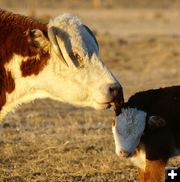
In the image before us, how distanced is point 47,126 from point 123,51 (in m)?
11.0

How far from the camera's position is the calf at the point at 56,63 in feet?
19.4

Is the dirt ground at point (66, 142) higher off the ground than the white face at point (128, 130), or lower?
lower

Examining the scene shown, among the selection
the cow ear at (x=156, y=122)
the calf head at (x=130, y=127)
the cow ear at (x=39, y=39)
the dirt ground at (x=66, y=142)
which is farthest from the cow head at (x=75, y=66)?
the dirt ground at (x=66, y=142)

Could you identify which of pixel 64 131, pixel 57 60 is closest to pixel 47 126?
pixel 64 131

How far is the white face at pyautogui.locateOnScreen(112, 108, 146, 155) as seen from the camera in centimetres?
788

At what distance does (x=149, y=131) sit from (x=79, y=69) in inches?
93.4

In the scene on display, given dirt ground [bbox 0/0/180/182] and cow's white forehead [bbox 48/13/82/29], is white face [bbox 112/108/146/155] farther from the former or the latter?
cow's white forehead [bbox 48/13/82/29]

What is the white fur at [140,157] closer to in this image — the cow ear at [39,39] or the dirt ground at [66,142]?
the dirt ground at [66,142]

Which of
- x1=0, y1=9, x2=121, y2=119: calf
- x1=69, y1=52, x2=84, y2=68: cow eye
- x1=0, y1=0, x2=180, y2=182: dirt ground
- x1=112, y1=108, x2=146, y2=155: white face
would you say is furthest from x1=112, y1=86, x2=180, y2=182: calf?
x1=69, y1=52, x2=84, y2=68: cow eye

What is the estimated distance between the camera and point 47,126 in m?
11.8

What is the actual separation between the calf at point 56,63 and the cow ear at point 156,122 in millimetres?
2102

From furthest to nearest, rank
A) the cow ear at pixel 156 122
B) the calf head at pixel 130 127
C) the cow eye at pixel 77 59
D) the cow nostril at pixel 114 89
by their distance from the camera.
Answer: the cow ear at pixel 156 122
the calf head at pixel 130 127
the cow eye at pixel 77 59
the cow nostril at pixel 114 89

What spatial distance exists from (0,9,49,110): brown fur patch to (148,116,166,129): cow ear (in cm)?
223

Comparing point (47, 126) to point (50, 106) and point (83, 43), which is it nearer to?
point (50, 106)
